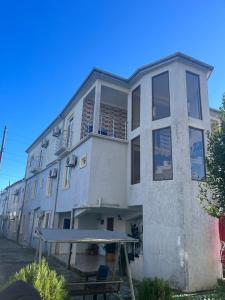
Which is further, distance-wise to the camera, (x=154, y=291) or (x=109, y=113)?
(x=109, y=113)

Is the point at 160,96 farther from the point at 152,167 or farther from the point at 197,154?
the point at 152,167

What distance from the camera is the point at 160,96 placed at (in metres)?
13.3

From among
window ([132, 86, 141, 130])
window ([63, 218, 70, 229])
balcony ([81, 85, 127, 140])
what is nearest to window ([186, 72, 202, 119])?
window ([132, 86, 141, 130])

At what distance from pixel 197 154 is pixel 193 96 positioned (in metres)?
3.15

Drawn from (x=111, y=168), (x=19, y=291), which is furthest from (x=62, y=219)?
(x=19, y=291)

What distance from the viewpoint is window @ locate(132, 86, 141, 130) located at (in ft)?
47.3

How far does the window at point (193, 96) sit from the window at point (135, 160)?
317 cm

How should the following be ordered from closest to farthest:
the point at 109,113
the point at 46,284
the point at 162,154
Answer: the point at 46,284 → the point at 162,154 → the point at 109,113

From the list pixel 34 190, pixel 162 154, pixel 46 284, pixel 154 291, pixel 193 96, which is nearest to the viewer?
pixel 46 284

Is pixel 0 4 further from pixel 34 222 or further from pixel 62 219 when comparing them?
pixel 34 222

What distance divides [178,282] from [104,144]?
7538 millimetres

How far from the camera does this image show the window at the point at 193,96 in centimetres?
1252

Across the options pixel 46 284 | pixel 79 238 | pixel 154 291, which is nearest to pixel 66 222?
pixel 79 238

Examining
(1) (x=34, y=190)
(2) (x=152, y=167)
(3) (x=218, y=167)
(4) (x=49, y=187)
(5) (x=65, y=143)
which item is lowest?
(3) (x=218, y=167)
